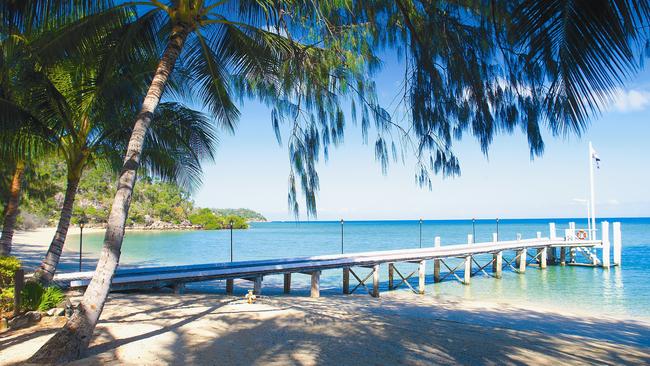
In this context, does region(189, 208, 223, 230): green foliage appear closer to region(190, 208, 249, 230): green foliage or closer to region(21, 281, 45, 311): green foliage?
region(190, 208, 249, 230): green foliage

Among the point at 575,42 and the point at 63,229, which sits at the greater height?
the point at 575,42

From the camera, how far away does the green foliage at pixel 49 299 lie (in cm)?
757

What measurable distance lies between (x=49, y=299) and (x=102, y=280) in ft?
10.3

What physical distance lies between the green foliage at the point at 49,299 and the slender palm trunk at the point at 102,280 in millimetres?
2598

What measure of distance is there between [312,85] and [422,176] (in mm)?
1783

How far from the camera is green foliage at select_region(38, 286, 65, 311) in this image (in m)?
7.57

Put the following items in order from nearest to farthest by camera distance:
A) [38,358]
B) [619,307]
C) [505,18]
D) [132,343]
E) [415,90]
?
1. [505,18]
2. [415,90]
3. [38,358]
4. [132,343]
5. [619,307]

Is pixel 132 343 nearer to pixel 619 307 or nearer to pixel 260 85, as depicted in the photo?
pixel 260 85

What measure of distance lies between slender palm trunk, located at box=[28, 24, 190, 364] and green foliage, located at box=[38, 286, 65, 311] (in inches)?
102

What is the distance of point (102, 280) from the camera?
5.55m

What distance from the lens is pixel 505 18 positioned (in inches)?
148

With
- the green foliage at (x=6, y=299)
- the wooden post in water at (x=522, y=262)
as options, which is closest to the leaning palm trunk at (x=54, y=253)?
the green foliage at (x=6, y=299)

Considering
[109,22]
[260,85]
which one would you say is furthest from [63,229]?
[260,85]

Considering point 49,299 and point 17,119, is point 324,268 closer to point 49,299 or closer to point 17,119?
point 49,299
